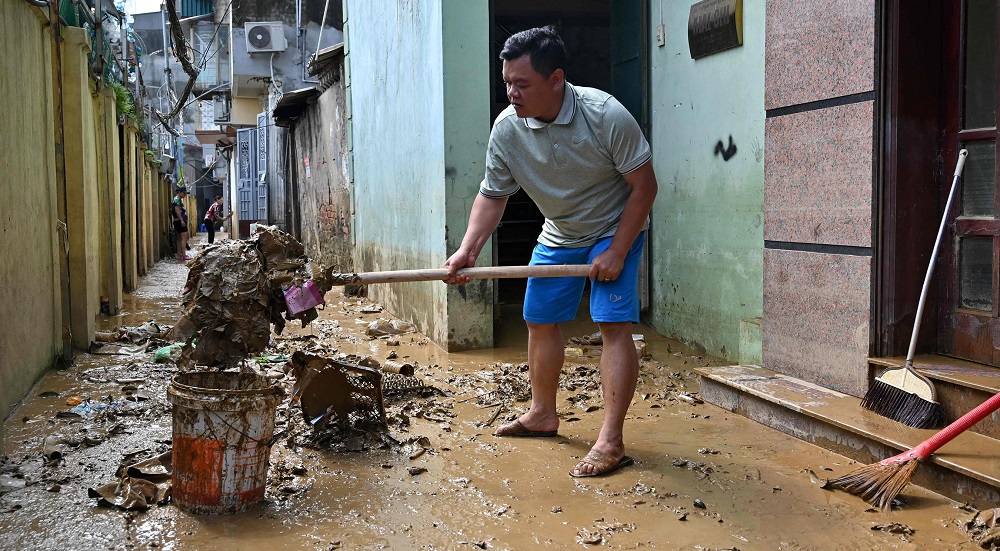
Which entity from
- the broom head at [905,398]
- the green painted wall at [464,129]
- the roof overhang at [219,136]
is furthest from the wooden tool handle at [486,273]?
the roof overhang at [219,136]

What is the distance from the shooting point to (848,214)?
409 cm

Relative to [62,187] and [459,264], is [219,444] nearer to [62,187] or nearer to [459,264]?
[459,264]

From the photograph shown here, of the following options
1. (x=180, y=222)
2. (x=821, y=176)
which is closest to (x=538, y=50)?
(x=821, y=176)

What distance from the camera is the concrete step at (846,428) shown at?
3.11 m

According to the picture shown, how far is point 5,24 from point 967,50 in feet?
17.2

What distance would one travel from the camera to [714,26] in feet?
19.1

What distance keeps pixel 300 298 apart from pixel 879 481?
8.00ft

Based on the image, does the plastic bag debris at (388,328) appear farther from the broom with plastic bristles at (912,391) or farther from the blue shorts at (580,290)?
the broom with plastic bristles at (912,391)

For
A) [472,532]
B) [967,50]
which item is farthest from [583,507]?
[967,50]

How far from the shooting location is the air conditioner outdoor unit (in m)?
23.9

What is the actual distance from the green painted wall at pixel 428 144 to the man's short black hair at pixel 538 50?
2984mm

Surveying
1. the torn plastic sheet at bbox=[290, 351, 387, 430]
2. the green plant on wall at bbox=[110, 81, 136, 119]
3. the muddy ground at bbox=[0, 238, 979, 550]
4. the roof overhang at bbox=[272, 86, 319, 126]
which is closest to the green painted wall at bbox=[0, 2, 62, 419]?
the muddy ground at bbox=[0, 238, 979, 550]

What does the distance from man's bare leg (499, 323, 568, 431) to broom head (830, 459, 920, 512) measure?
1428 mm

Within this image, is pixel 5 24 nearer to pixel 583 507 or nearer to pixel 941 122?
pixel 583 507
